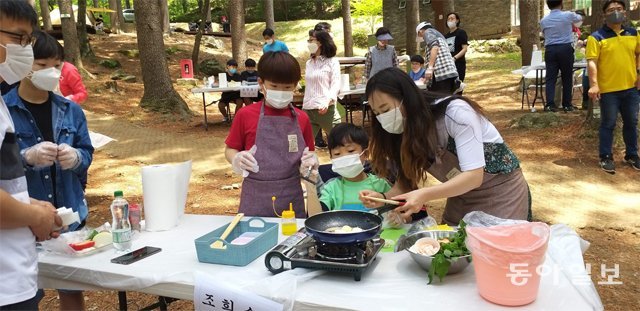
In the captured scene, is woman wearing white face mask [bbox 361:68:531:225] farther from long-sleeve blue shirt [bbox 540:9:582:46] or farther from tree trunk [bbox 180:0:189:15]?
tree trunk [bbox 180:0:189:15]

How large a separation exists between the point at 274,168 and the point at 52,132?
109 centimetres

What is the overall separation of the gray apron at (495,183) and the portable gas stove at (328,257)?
1.77ft

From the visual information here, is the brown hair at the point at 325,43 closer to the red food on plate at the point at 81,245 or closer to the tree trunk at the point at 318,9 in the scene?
the red food on plate at the point at 81,245

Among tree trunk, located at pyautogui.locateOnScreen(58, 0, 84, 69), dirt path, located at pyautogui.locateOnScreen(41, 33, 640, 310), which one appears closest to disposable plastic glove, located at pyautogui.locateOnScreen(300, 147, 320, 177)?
dirt path, located at pyautogui.locateOnScreen(41, 33, 640, 310)

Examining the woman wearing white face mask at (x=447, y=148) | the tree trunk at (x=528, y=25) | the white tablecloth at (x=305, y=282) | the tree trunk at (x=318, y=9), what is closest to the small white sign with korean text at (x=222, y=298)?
the white tablecloth at (x=305, y=282)

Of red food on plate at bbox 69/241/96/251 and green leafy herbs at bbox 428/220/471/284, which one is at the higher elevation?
green leafy herbs at bbox 428/220/471/284

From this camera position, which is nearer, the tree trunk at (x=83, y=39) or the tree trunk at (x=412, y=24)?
the tree trunk at (x=412, y=24)

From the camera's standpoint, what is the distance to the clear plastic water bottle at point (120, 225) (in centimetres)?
207

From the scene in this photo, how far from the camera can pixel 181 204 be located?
242cm

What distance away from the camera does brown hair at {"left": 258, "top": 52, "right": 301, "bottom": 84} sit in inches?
96.7

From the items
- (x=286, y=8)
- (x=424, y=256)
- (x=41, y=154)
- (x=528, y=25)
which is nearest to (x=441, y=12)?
(x=528, y=25)

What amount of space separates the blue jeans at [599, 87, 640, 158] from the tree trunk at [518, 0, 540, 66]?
534cm

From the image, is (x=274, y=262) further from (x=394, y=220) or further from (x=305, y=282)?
(x=394, y=220)

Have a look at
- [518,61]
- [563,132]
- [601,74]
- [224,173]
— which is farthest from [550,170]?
[518,61]
